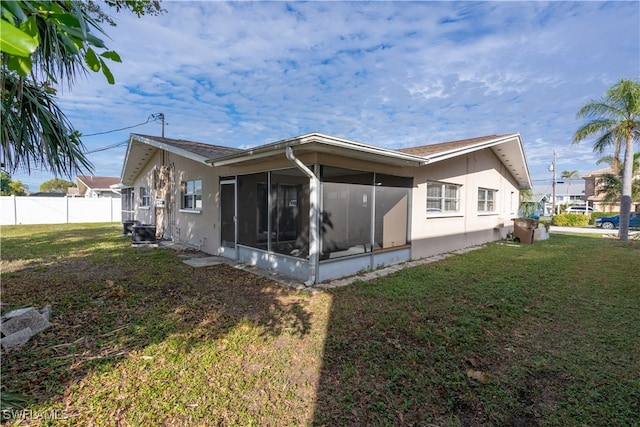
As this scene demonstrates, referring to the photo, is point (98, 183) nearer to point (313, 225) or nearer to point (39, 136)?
point (313, 225)

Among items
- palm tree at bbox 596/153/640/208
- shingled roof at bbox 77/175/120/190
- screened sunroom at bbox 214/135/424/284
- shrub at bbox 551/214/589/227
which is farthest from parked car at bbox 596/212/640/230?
shingled roof at bbox 77/175/120/190

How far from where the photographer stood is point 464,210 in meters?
10.5

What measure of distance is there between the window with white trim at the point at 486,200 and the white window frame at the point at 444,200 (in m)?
1.92

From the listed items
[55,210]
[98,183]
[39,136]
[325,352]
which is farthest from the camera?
[98,183]

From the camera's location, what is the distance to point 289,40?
29.2 feet

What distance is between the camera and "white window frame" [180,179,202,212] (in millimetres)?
9841

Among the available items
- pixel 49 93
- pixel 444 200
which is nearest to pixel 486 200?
pixel 444 200

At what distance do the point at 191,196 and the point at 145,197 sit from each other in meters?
5.08

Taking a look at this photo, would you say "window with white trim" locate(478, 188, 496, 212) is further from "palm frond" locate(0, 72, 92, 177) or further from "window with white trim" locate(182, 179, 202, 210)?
"palm frond" locate(0, 72, 92, 177)

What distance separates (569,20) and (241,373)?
1069cm

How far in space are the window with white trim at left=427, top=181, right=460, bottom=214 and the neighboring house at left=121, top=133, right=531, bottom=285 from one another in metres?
0.03

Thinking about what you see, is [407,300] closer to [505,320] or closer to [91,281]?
[505,320]

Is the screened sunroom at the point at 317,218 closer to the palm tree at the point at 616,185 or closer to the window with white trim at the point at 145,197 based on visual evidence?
the window with white trim at the point at 145,197

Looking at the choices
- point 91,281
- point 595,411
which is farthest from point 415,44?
point 91,281
